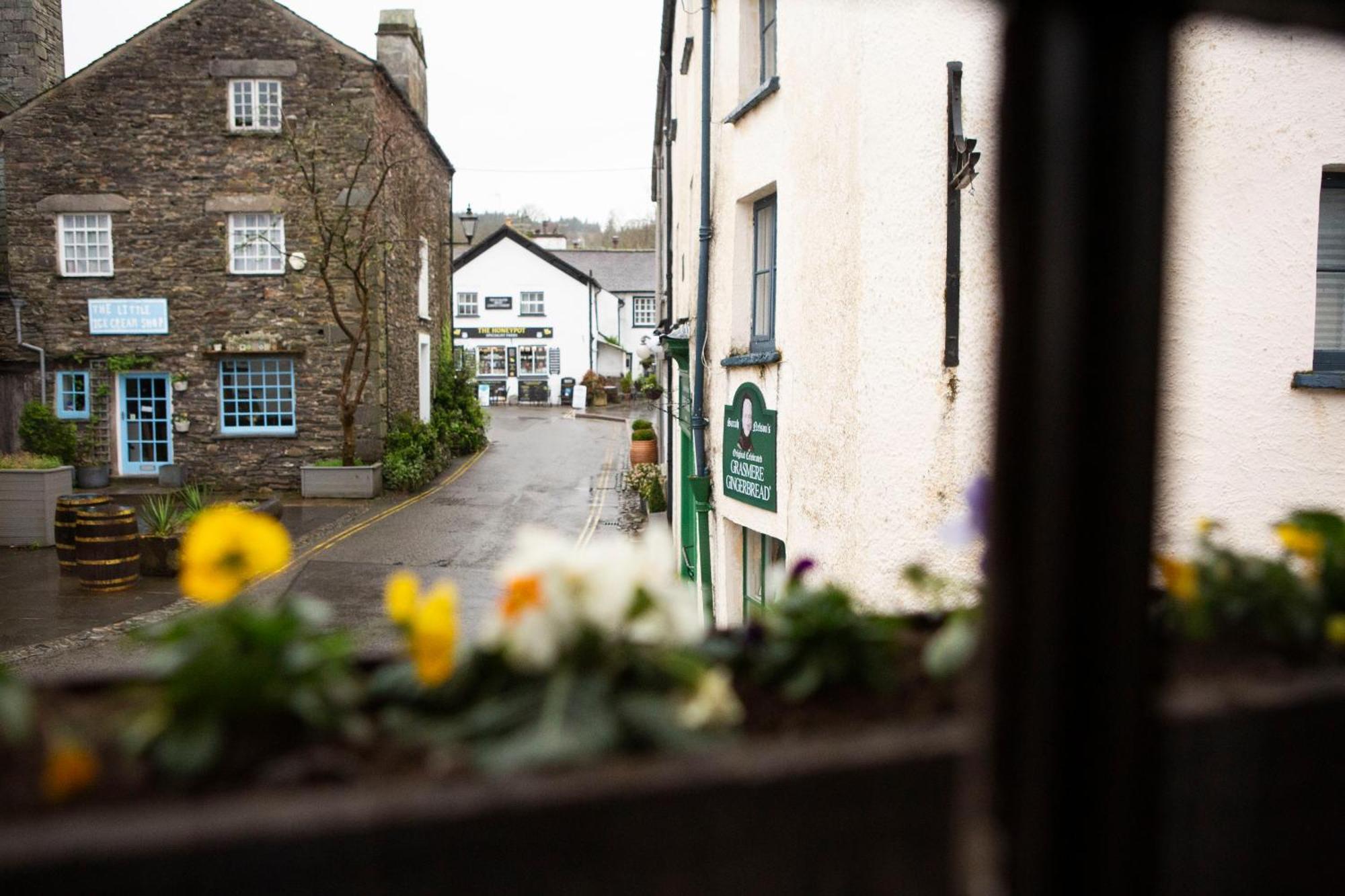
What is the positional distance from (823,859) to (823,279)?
5.38m

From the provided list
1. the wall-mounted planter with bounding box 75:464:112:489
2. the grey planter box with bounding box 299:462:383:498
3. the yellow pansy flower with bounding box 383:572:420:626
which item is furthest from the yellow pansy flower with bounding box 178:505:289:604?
the wall-mounted planter with bounding box 75:464:112:489

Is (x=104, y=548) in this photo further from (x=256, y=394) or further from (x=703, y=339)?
(x=256, y=394)

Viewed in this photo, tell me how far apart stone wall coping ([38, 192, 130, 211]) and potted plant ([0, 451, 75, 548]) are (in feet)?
22.7

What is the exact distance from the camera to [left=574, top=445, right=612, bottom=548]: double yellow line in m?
14.7

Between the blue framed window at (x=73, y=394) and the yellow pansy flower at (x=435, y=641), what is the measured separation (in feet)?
68.4

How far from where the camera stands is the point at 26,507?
537 inches

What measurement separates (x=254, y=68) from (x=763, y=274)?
1467 centimetres

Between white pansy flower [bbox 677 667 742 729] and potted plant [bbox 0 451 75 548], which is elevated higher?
white pansy flower [bbox 677 667 742 729]

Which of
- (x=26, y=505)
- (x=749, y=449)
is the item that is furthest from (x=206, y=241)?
(x=749, y=449)

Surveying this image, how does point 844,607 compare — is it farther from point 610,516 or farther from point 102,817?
point 610,516

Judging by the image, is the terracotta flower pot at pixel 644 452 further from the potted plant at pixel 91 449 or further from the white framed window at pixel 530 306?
the white framed window at pixel 530 306

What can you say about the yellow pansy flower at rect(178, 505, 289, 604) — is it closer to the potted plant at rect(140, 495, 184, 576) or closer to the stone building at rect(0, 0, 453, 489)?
the potted plant at rect(140, 495, 184, 576)

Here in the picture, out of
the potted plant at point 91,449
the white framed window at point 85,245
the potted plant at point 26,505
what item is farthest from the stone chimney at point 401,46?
the potted plant at point 26,505

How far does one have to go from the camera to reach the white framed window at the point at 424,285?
78.9 ft
